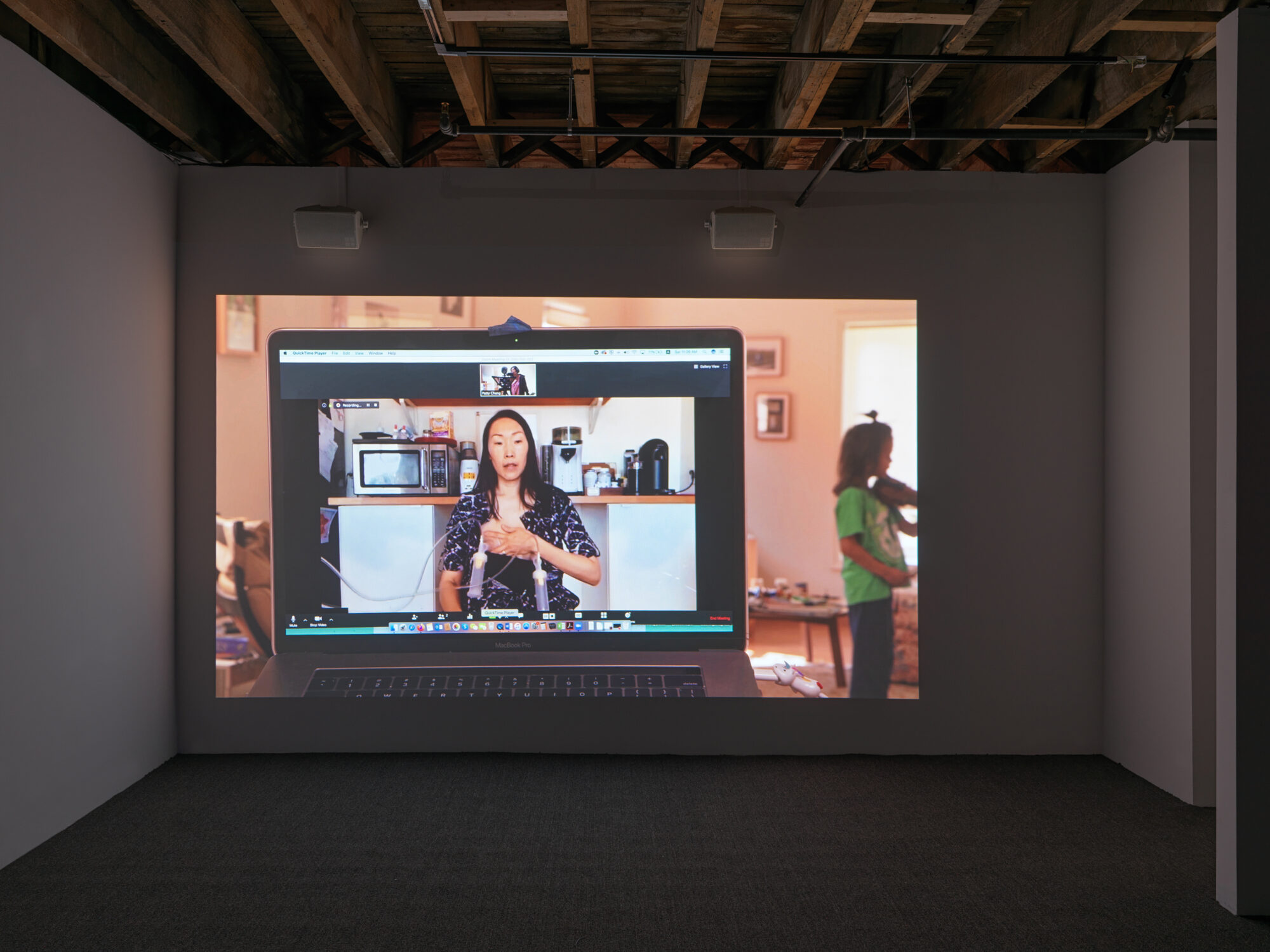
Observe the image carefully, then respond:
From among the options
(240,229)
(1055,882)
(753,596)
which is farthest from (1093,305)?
(240,229)

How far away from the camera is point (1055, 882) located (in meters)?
2.84

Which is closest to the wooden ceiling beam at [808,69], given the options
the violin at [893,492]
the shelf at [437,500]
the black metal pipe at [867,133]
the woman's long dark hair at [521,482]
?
the black metal pipe at [867,133]

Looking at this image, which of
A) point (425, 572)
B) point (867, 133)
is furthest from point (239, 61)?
point (867, 133)

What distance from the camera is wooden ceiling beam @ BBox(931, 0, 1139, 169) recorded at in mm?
3016

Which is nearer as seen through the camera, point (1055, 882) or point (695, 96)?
point (1055, 882)

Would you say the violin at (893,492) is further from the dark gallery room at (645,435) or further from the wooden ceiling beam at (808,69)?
the wooden ceiling beam at (808,69)

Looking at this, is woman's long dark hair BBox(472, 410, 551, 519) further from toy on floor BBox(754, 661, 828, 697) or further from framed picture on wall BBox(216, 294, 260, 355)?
toy on floor BBox(754, 661, 828, 697)

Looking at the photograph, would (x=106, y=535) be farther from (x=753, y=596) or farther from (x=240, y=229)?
(x=753, y=596)

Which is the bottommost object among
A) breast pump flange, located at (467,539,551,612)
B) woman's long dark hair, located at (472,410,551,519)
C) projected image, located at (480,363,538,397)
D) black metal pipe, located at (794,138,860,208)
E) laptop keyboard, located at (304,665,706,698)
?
laptop keyboard, located at (304,665,706,698)

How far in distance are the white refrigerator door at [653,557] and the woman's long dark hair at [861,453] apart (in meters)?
0.75

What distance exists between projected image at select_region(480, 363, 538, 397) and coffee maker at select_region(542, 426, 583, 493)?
0.77 feet

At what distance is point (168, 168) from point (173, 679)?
7.89ft

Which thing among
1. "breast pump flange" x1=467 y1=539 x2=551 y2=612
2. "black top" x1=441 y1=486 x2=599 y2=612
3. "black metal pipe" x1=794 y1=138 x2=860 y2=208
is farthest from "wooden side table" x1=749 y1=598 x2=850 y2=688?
"black metal pipe" x1=794 y1=138 x2=860 y2=208

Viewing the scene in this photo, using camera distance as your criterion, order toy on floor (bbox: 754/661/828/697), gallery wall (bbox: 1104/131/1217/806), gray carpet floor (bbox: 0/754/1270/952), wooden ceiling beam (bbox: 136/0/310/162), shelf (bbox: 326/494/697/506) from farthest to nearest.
Answer: toy on floor (bbox: 754/661/828/697), shelf (bbox: 326/494/697/506), gallery wall (bbox: 1104/131/1217/806), wooden ceiling beam (bbox: 136/0/310/162), gray carpet floor (bbox: 0/754/1270/952)
